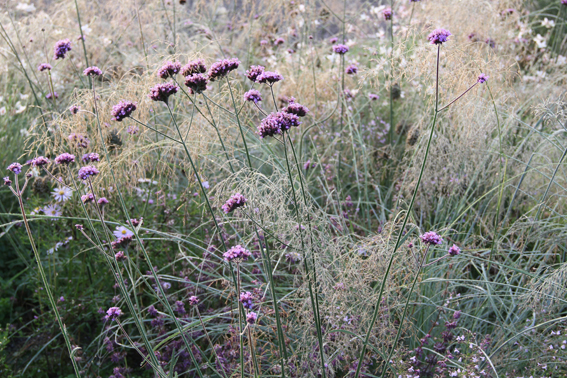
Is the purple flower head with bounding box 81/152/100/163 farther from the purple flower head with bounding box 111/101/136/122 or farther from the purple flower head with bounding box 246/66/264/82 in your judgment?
the purple flower head with bounding box 246/66/264/82

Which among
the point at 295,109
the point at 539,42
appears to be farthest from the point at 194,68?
the point at 539,42

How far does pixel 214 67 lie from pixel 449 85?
1502mm

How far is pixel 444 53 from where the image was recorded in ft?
8.96

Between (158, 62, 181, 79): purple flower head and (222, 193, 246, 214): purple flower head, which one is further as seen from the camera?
(158, 62, 181, 79): purple flower head

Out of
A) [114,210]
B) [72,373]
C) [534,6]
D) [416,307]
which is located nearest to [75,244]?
[114,210]

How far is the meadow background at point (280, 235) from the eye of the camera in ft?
5.85

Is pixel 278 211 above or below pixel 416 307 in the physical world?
above

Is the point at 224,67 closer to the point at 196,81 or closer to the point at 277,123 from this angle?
the point at 196,81

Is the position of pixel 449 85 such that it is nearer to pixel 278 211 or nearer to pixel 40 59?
pixel 278 211

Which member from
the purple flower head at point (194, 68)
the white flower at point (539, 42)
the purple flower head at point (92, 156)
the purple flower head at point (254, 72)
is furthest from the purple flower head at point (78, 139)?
the white flower at point (539, 42)

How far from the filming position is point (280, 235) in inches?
81.4

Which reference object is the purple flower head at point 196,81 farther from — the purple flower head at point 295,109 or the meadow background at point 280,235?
the purple flower head at point 295,109

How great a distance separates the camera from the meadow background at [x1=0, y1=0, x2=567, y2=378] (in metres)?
1.78

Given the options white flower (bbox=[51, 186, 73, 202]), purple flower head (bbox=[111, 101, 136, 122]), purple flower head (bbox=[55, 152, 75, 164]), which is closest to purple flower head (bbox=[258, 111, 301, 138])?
purple flower head (bbox=[111, 101, 136, 122])
